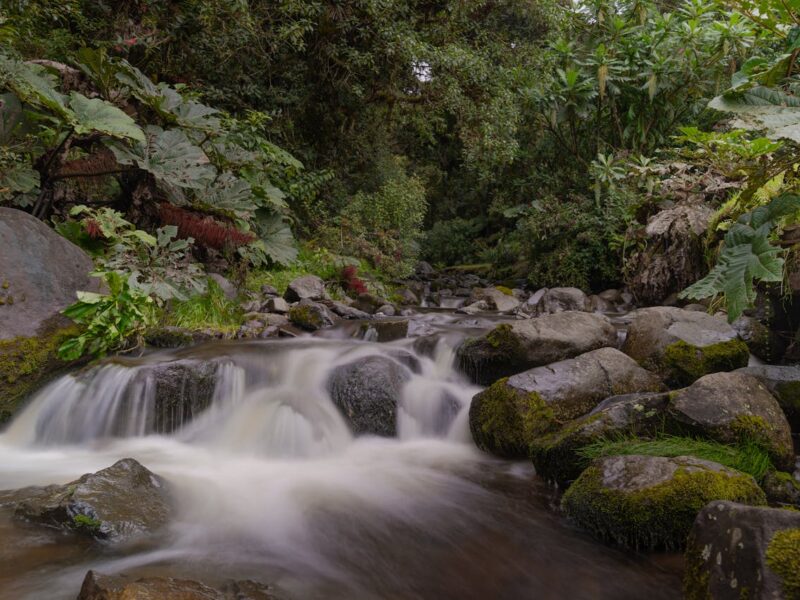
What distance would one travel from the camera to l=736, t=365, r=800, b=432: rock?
157 inches

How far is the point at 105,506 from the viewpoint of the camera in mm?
2873

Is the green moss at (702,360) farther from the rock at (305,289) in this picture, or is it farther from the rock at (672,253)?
the rock at (305,289)

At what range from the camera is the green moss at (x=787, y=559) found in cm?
170

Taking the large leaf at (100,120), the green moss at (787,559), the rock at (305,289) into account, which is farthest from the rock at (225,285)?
the green moss at (787,559)

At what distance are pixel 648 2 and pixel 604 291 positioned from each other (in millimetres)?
7966

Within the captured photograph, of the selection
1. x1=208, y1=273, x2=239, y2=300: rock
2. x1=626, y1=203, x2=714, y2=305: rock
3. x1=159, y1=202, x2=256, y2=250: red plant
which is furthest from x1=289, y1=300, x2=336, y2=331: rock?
x1=626, y1=203, x2=714, y2=305: rock

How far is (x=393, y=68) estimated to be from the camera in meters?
10.7

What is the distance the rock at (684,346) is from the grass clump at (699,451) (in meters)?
1.34

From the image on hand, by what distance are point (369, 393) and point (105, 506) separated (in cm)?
257

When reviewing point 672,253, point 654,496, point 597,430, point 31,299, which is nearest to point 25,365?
point 31,299

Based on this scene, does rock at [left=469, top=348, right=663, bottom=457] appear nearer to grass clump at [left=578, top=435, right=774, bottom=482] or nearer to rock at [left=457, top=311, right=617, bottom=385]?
rock at [left=457, top=311, right=617, bottom=385]

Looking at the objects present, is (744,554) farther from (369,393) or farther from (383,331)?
(383,331)

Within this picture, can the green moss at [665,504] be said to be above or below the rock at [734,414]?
below

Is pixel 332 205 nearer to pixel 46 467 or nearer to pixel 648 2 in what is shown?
pixel 46 467
